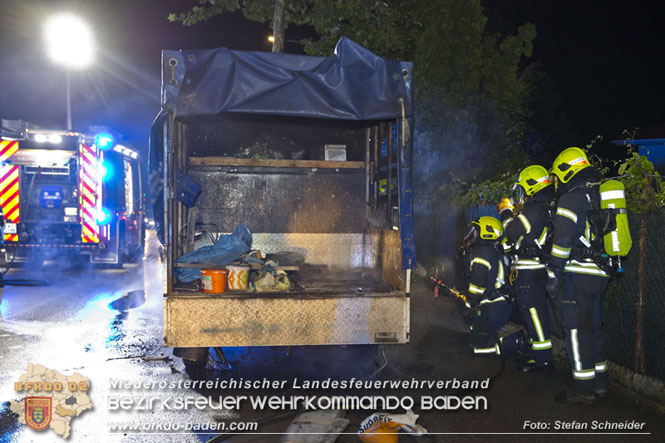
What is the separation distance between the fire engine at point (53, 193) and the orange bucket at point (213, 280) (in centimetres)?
727

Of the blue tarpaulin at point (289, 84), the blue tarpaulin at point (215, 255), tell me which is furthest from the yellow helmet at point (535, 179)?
the blue tarpaulin at point (215, 255)

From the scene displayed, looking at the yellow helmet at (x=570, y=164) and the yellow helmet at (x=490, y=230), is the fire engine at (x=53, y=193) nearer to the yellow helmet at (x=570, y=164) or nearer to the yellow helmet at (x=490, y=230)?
the yellow helmet at (x=490, y=230)

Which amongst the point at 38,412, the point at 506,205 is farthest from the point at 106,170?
the point at 506,205

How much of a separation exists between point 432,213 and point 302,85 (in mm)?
7278

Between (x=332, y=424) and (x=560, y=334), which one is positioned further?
(x=560, y=334)

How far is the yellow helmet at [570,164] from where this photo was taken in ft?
16.8

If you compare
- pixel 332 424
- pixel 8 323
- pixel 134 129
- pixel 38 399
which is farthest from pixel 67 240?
pixel 134 129

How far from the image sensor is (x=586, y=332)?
16.2 feet

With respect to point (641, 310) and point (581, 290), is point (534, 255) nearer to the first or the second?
point (581, 290)

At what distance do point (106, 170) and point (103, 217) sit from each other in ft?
3.39

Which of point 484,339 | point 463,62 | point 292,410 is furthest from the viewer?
point 463,62

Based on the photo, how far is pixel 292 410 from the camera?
4508mm

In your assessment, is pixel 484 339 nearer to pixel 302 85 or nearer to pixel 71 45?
pixel 302 85

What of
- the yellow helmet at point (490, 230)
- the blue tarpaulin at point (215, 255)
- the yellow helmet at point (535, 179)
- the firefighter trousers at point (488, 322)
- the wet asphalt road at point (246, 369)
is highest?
the yellow helmet at point (535, 179)
